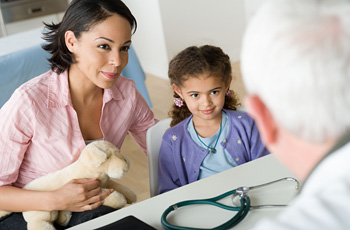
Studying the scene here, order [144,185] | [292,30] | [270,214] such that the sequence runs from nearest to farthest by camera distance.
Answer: [292,30] < [270,214] < [144,185]

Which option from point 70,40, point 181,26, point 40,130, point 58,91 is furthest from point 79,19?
point 181,26

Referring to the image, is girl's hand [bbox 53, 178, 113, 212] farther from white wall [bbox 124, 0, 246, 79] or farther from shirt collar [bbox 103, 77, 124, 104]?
white wall [bbox 124, 0, 246, 79]

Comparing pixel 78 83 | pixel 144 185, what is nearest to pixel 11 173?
pixel 78 83

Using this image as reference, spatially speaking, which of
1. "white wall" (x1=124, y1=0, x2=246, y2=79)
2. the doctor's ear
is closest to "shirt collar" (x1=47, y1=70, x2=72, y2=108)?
the doctor's ear

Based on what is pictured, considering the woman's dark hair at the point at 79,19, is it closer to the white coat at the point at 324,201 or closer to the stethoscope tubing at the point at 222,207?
the stethoscope tubing at the point at 222,207

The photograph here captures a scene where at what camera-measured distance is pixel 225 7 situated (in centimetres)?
502

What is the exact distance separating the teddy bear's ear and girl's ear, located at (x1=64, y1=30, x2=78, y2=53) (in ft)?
1.18

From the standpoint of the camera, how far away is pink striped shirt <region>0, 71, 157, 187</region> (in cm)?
163

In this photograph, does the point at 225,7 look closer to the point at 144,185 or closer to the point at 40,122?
the point at 144,185

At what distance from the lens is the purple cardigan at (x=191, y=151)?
1819mm

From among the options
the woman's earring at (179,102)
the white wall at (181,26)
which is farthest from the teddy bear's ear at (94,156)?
the white wall at (181,26)

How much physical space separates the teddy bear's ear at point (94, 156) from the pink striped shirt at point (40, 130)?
15cm

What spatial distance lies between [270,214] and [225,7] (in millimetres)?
3989

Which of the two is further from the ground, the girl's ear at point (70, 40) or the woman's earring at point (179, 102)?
the girl's ear at point (70, 40)
